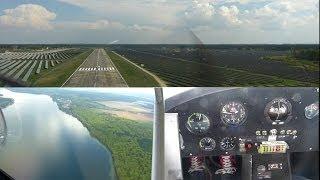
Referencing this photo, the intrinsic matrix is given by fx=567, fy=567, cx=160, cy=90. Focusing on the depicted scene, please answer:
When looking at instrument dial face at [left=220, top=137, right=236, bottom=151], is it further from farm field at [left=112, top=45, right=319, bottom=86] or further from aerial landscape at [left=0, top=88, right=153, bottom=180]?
aerial landscape at [left=0, top=88, right=153, bottom=180]

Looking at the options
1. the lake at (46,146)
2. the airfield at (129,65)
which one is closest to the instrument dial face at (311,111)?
the airfield at (129,65)

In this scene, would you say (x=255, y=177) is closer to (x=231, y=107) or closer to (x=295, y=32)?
(x=231, y=107)

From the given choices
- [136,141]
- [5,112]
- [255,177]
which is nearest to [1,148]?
[5,112]

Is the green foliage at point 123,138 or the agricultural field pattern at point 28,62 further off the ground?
the agricultural field pattern at point 28,62

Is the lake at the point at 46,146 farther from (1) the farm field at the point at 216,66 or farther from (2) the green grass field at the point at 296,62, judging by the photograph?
(2) the green grass field at the point at 296,62

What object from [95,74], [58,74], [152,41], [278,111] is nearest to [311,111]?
[278,111]

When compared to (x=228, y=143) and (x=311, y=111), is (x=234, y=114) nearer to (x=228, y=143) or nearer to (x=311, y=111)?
(x=228, y=143)

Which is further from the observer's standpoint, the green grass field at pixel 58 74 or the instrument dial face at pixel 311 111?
the instrument dial face at pixel 311 111

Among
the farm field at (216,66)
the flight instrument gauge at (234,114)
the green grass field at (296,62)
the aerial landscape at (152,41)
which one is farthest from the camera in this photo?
the flight instrument gauge at (234,114)
